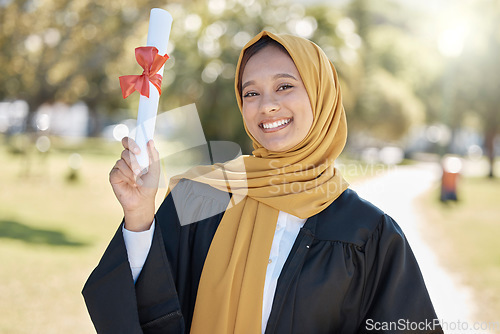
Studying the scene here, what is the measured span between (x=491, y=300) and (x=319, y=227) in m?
4.85

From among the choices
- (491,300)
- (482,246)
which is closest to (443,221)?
(482,246)

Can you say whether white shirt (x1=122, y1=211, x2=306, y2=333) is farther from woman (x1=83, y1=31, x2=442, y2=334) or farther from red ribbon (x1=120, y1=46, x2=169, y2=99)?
red ribbon (x1=120, y1=46, x2=169, y2=99)

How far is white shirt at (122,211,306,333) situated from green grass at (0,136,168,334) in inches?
132

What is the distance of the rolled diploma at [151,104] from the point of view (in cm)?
172

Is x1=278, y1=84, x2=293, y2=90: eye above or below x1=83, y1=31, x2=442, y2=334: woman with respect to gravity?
above

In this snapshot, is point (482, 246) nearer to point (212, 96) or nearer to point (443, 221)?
point (443, 221)

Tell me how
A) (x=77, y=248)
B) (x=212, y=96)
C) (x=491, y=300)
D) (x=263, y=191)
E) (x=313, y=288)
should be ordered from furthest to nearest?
1. (x=212, y=96)
2. (x=77, y=248)
3. (x=491, y=300)
4. (x=263, y=191)
5. (x=313, y=288)

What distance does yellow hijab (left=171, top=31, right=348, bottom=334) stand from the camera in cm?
205

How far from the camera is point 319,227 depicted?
2127mm

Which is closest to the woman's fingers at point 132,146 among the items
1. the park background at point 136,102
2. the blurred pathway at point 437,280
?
the park background at point 136,102

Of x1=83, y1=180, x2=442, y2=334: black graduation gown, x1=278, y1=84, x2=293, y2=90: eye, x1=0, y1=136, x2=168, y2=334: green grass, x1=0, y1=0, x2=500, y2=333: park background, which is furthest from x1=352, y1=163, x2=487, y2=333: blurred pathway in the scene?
x1=0, y1=136, x2=168, y2=334: green grass

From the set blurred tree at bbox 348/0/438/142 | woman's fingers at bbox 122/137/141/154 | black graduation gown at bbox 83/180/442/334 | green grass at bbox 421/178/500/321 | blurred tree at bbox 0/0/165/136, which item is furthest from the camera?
blurred tree at bbox 348/0/438/142

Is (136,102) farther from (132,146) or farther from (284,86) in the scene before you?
(132,146)

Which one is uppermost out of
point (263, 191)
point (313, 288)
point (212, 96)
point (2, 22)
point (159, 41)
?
point (2, 22)
